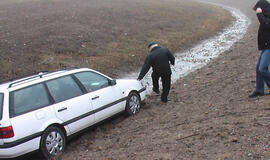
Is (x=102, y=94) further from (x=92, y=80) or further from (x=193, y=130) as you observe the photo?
(x=193, y=130)

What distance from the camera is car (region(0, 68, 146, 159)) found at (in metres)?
6.04

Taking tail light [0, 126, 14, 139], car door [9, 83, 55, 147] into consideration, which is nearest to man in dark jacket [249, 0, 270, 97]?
car door [9, 83, 55, 147]

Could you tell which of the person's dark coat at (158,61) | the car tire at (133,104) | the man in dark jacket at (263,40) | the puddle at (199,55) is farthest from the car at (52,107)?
the puddle at (199,55)

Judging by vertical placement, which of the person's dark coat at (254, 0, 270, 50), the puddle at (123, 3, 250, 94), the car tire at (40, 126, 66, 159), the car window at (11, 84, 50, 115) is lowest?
the puddle at (123, 3, 250, 94)

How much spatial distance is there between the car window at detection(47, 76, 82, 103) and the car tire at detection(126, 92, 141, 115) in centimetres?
162

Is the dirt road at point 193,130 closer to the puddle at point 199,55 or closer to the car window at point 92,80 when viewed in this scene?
the car window at point 92,80

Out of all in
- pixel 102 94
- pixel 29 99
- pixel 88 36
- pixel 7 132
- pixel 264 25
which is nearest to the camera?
pixel 7 132

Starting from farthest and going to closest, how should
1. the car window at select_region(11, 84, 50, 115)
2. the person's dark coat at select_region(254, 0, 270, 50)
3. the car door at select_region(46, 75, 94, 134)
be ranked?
the person's dark coat at select_region(254, 0, 270, 50) → the car door at select_region(46, 75, 94, 134) → the car window at select_region(11, 84, 50, 115)

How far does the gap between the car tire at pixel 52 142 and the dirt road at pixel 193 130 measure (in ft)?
0.70

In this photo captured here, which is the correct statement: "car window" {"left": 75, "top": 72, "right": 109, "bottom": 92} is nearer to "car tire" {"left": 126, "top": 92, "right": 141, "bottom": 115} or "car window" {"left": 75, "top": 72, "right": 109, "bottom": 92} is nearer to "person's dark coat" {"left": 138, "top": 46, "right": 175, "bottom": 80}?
"car tire" {"left": 126, "top": 92, "right": 141, "bottom": 115}

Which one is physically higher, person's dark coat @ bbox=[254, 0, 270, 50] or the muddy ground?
person's dark coat @ bbox=[254, 0, 270, 50]

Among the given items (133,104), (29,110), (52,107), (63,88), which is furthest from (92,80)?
(29,110)

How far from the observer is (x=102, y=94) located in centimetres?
790

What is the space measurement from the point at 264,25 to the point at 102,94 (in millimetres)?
3798
